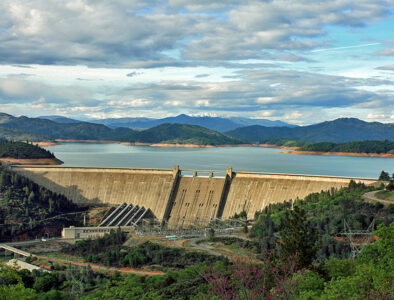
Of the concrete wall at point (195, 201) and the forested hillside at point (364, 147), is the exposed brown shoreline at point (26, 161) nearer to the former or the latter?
the concrete wall at point (195, 201)

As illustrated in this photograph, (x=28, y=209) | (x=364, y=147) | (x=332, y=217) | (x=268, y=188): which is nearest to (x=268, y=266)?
(x=332, y=217)

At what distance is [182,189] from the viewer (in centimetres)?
6900

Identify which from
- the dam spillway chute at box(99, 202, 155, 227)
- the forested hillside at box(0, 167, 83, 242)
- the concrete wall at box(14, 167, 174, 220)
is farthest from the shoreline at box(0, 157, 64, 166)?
the dam spillway chute at box(99, 202, 155, 227)

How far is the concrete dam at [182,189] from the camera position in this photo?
207 ft

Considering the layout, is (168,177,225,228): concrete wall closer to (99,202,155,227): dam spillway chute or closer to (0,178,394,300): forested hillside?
(99,202,155,227): dam spillway chute

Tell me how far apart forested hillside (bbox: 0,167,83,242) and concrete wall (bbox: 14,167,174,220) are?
2443 mm

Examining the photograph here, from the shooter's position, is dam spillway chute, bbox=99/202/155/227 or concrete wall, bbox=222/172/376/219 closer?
concrete wall, bbox=222/172/376/219

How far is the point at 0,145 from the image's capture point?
12650cm

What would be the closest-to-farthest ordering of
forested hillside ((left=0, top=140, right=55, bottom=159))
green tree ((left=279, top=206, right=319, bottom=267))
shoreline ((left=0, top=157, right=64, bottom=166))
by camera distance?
green tree ((left=279, top=206, right=319, bottom=267)), shoreline ((left=0, top=157, right=64, bottom=166)), forested hillside ((left=0, top=140, right=55, bottom=159))

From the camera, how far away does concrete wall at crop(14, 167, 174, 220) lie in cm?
6962

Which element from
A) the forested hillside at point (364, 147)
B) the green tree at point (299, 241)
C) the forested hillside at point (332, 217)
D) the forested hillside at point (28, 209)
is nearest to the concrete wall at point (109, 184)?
the forested hillside at point (28, 209)

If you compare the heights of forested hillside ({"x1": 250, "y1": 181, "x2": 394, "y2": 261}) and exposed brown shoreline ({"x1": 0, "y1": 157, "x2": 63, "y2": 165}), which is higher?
exposed brown shoreline ({"x1": 0, "y1": 157, "x2": 63, "y2": 165})

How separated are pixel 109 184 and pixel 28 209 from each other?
1240cm

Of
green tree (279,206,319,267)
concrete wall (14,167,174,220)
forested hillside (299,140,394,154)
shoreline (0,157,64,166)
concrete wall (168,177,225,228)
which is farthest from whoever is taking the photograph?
forested hillside (299,140,394,154)
